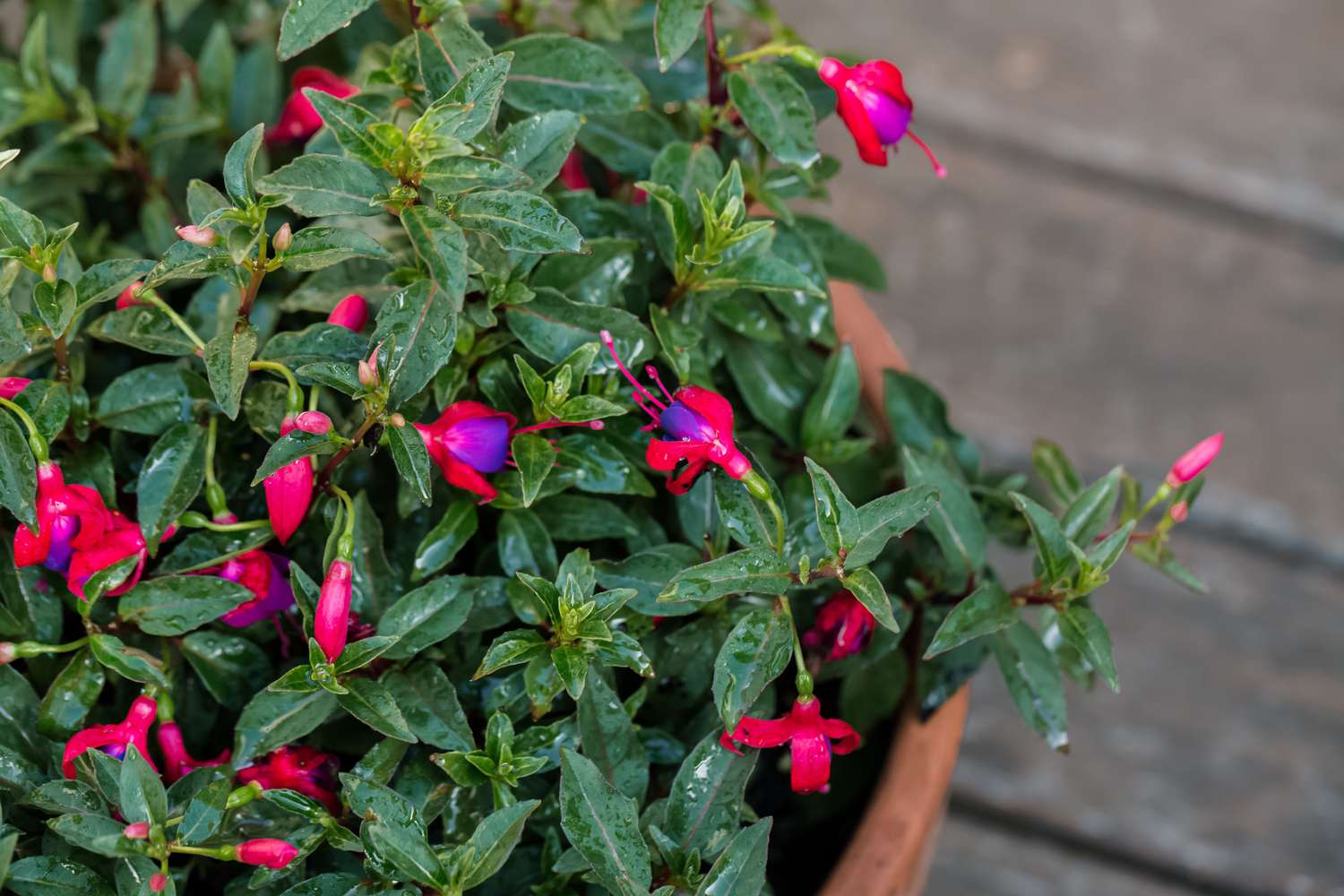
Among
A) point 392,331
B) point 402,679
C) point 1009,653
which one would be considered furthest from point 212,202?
point 1009,653

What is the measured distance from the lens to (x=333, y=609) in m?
0.46

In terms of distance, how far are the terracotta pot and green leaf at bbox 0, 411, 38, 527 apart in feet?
1.25

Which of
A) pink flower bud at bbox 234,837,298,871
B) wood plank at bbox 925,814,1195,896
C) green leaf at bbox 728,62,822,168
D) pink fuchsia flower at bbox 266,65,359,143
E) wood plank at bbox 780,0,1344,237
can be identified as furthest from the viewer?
wood plank at bbox 780,0,1344,237

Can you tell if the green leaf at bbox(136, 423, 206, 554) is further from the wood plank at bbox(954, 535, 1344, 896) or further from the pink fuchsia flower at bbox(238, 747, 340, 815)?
the wood plank at bbox(954, 535, 1344, 896)

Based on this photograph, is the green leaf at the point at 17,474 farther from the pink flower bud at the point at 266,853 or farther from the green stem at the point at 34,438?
the pink flower bud at the point at 266,853

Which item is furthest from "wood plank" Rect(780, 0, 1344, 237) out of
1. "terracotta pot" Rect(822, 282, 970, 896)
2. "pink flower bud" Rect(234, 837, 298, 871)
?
"pink flower bud" Rect(234, 837, 298, 871)

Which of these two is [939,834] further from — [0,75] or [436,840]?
[0,75]

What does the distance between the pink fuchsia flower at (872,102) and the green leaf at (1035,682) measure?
0.22 meters

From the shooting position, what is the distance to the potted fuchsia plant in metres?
0.47

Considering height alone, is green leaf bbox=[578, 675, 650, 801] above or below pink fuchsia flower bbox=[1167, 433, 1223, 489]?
below

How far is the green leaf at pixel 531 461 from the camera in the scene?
0.49m

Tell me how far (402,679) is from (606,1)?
35cm

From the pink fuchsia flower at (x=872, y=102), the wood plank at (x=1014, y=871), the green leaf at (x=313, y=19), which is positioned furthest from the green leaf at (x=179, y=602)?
the wood plank at (x=1014, y=871)

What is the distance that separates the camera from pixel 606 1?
2.10 feet
